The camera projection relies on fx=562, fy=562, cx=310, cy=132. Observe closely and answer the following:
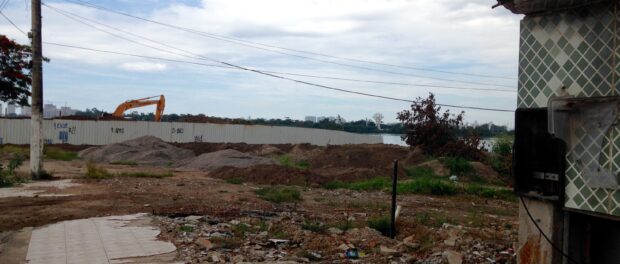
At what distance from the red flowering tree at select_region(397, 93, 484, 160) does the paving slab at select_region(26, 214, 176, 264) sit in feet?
79.4

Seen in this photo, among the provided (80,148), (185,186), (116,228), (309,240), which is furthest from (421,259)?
(80,148)

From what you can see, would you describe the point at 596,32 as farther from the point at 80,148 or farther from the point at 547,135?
the point at 80,148

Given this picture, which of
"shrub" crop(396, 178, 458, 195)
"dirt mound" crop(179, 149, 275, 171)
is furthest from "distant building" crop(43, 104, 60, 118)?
"shrub" crop(396, 178, 458, 195)

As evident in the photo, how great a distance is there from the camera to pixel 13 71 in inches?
1393

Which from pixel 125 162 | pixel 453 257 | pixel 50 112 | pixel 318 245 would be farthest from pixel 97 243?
pixel 50 112

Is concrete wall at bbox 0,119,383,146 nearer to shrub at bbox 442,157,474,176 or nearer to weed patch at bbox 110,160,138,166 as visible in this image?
weed patch at bbox 110,160,138,166

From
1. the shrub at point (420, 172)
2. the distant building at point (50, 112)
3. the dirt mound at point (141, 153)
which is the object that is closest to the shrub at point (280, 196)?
the shrub at point (420, 172)

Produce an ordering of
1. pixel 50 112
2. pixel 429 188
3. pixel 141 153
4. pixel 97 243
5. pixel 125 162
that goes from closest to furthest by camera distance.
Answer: pixel 97 243 → pixel 429 188 → pixel 125 162 → pixel 141 153 → pixel 50 112

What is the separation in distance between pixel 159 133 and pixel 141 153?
933 centimetres

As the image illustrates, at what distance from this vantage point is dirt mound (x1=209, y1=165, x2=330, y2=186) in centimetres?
2094

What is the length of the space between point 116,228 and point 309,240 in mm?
3678

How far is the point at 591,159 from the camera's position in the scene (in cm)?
528

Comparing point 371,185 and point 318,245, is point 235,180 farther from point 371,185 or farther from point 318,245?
point 318,245

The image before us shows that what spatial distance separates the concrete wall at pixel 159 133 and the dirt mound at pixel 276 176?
21.3m
